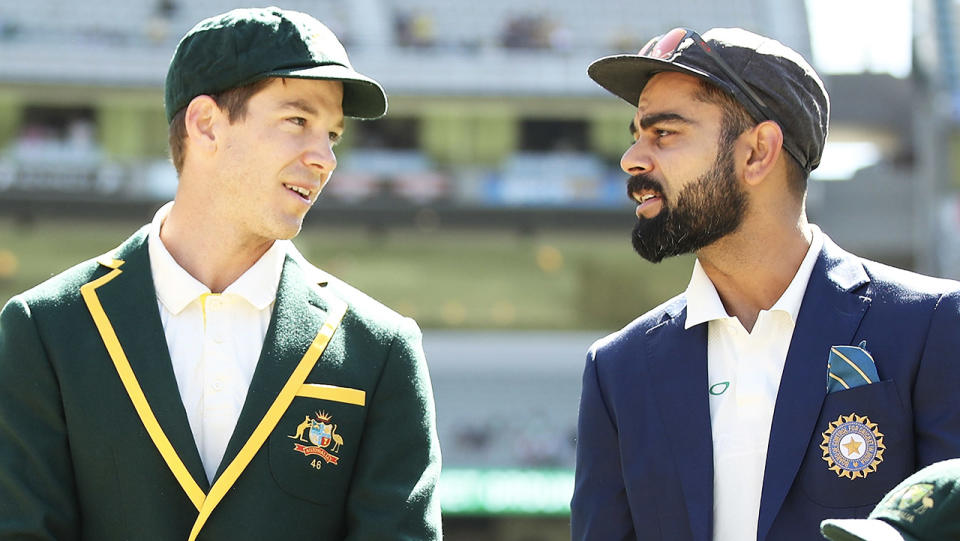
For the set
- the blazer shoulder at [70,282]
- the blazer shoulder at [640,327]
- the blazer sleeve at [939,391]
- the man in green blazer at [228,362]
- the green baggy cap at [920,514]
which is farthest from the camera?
the blazer shoulder at [640,327]

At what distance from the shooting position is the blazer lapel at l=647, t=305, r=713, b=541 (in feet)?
8.63

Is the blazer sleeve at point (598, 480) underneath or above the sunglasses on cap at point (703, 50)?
underneath

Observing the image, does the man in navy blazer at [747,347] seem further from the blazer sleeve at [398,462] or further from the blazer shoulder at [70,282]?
the blazer shoulder at [70,282]

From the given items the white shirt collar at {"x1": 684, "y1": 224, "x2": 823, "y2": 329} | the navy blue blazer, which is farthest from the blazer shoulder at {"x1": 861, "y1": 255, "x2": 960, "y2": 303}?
the white shirt collar at {"x1": 684, "y1": 224, "x2": 823, "y2": 329}

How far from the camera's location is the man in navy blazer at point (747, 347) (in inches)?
99.9

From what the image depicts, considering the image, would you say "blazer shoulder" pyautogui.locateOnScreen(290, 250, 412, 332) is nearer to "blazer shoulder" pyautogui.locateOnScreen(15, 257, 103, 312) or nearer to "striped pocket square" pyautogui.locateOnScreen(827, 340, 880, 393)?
"blazer shoulder" pyautogui.locateOnScreen(15, 257, 103, 312)

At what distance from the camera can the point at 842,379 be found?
8.52ft

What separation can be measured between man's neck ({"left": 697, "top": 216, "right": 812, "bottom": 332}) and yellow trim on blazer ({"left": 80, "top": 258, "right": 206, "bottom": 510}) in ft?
3.86

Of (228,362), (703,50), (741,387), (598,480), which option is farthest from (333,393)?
(703,50)

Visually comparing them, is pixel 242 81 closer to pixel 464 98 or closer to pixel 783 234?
pixel 783 234

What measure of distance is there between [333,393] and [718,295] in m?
0.86

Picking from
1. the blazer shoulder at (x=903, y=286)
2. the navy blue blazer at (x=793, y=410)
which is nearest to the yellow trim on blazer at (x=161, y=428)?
the navy blue blazer at (x=793, y=410)

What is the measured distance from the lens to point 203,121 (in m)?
2.84

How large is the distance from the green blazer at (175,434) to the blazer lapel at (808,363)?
Answer: 2.25 feet
